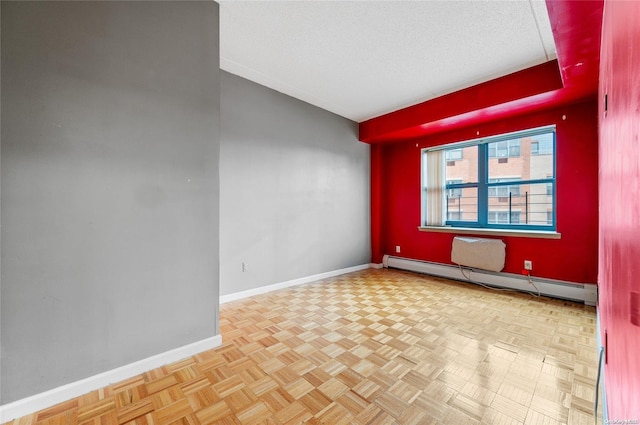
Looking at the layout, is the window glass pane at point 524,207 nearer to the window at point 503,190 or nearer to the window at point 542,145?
the window at point 503,190

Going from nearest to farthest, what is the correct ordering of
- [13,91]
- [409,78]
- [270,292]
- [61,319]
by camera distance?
[13,91] < [61,319] < [409,78] < [270,292]

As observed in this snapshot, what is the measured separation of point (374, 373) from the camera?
185 cm

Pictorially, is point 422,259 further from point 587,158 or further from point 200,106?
point 200,106

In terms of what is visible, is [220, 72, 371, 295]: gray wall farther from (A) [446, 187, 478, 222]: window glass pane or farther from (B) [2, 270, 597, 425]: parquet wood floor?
(A) [446, 187, 478, 222]: window glass pane

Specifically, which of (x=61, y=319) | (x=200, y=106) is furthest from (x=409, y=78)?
(x=61, y=319)

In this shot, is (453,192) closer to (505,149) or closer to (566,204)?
(505,149)

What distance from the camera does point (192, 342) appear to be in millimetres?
2129

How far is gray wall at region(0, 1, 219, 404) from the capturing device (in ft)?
4.98

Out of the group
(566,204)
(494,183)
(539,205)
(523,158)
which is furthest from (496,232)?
(523,158)

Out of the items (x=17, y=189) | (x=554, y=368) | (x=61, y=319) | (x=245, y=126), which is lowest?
(x=554, y=368)

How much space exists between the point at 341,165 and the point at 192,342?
3.52 m

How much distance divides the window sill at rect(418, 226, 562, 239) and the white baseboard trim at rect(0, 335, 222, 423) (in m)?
3.77

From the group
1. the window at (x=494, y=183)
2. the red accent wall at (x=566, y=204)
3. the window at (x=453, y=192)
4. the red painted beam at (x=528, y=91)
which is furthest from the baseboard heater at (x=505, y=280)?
the red painted beam at (x=528, y=91)

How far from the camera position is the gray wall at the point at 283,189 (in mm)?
3375
